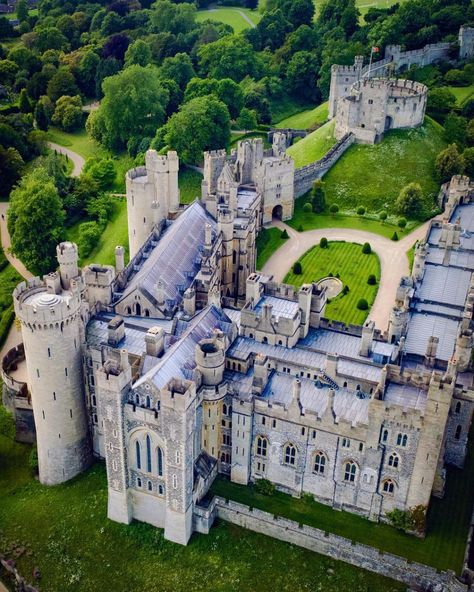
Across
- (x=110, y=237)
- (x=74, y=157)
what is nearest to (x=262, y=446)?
(x=110, y=237)

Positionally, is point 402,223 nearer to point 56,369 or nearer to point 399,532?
point 399,532

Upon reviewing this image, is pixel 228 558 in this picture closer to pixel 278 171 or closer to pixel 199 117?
pixel 278 171

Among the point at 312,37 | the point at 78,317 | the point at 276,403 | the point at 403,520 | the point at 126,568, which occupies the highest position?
the point at 312,37

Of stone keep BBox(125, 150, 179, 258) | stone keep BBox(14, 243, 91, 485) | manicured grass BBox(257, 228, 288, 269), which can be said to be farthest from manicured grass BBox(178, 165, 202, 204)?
stone keep BBox(14, 243, 91, 485)

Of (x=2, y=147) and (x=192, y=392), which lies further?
(x=2, y=147)

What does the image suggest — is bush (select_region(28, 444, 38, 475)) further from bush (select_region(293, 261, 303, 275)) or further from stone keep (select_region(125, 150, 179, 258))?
bush (select_region(293, 261, 303, 275))

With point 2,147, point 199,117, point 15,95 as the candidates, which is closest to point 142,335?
point 199,117
